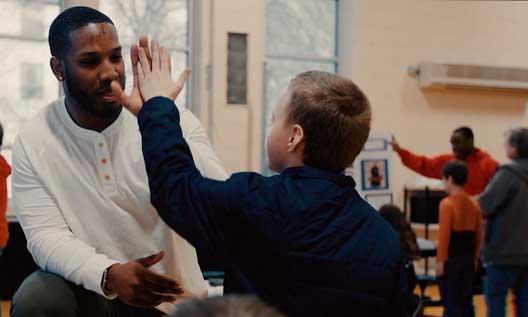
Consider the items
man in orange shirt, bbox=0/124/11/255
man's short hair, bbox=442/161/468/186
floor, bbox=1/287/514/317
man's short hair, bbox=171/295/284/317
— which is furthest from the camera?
floor, bbox=1/287/514/317

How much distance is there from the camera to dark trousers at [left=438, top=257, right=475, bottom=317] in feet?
16.2

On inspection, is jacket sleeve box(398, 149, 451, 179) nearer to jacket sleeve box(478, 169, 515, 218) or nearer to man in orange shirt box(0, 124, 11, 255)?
jacket sleeve box(478, 169, 515, 218)

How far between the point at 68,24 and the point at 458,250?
11.8 feet

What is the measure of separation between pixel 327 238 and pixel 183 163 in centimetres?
38

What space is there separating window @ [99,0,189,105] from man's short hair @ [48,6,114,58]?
5061 millimetres

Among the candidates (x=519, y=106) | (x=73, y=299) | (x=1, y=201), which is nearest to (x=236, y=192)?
(x=73, y=299)

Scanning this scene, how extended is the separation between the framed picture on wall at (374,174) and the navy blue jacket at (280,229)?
4.25 metres

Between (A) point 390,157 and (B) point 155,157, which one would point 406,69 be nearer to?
(A) point 390,157

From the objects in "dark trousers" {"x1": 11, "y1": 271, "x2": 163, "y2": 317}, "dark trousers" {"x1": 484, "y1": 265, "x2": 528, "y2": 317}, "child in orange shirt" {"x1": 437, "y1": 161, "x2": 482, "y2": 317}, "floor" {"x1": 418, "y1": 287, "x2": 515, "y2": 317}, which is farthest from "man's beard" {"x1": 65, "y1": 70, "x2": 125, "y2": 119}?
"floor" {"x1": 418, "y1": 287, "x2": 515, "y2": 317}

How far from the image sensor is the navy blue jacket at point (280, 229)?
1684mm

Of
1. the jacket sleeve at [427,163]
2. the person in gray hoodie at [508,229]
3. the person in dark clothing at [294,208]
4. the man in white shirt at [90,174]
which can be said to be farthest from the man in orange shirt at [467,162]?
the person in dark clothing at [294,208]

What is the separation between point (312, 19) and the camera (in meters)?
8.28

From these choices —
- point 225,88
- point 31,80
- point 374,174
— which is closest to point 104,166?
point 374,174

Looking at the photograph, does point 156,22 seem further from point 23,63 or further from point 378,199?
point 378,199
